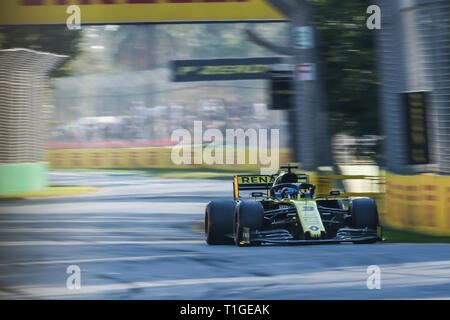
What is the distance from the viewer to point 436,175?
Result: 14.0 metres

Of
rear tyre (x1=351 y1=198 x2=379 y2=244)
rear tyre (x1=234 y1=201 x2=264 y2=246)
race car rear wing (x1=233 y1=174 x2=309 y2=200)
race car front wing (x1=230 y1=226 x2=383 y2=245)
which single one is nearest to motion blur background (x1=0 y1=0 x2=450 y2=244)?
race car rear wing (x1=233 y1=174 x2=309 y2=200)

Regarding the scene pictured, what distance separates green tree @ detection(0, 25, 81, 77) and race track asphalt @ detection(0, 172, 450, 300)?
11.2 m

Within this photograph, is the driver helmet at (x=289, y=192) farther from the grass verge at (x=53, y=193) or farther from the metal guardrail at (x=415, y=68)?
the grass verge at (x=53, y=193)

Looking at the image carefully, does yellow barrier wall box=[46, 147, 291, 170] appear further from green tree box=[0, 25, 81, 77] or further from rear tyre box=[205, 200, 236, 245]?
rear tyre box=[205, 200, 236, 245]

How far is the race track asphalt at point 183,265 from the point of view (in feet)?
27.7

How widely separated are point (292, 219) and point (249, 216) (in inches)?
29.9

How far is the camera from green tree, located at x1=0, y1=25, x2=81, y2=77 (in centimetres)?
2745

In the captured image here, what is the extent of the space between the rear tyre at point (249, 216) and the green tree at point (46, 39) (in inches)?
662

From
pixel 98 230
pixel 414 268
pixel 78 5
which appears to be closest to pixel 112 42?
pixel 78 5

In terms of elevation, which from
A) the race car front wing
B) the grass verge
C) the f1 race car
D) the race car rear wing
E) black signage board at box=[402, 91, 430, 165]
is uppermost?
black signage board at box=[402, 91, 430, 165]

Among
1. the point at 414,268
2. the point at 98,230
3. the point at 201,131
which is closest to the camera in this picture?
the point at 414,268

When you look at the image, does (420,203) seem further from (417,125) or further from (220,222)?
(220,222)

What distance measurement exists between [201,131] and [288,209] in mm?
39672
